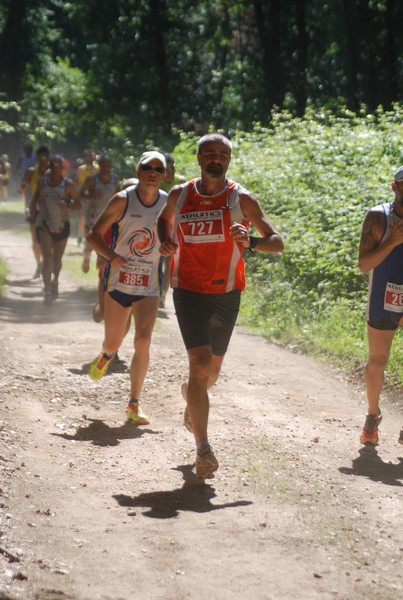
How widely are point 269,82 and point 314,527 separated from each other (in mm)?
29353

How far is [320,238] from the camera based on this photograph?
1523 cm

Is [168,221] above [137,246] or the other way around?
above

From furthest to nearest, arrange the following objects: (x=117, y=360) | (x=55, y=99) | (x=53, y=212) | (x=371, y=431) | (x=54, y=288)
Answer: (x=55, y=99) → (x=54, y=288) → (x=53, y=212) → (x=117, y=360) → (x=371, y=431)

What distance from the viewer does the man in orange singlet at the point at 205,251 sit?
6.55m

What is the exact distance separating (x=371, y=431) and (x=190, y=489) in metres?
1.81

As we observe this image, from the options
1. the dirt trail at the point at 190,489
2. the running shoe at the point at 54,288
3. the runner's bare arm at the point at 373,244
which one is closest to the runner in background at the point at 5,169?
the running shoe at the point at 54,288

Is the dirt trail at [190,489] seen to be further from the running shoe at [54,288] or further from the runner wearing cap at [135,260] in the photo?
the running shoe at [54,288]

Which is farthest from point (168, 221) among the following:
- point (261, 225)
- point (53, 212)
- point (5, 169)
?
point (5, 169)

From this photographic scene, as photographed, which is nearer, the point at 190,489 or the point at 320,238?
the point at 190,489

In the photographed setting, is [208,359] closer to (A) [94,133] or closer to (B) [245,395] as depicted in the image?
(B) [245,395]

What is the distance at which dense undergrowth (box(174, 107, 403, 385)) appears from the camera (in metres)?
12.8

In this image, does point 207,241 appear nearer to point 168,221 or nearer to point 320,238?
point 168,221

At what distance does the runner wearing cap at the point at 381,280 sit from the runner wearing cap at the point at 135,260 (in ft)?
5.54

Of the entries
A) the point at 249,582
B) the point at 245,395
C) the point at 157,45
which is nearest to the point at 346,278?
the point at 245,395
